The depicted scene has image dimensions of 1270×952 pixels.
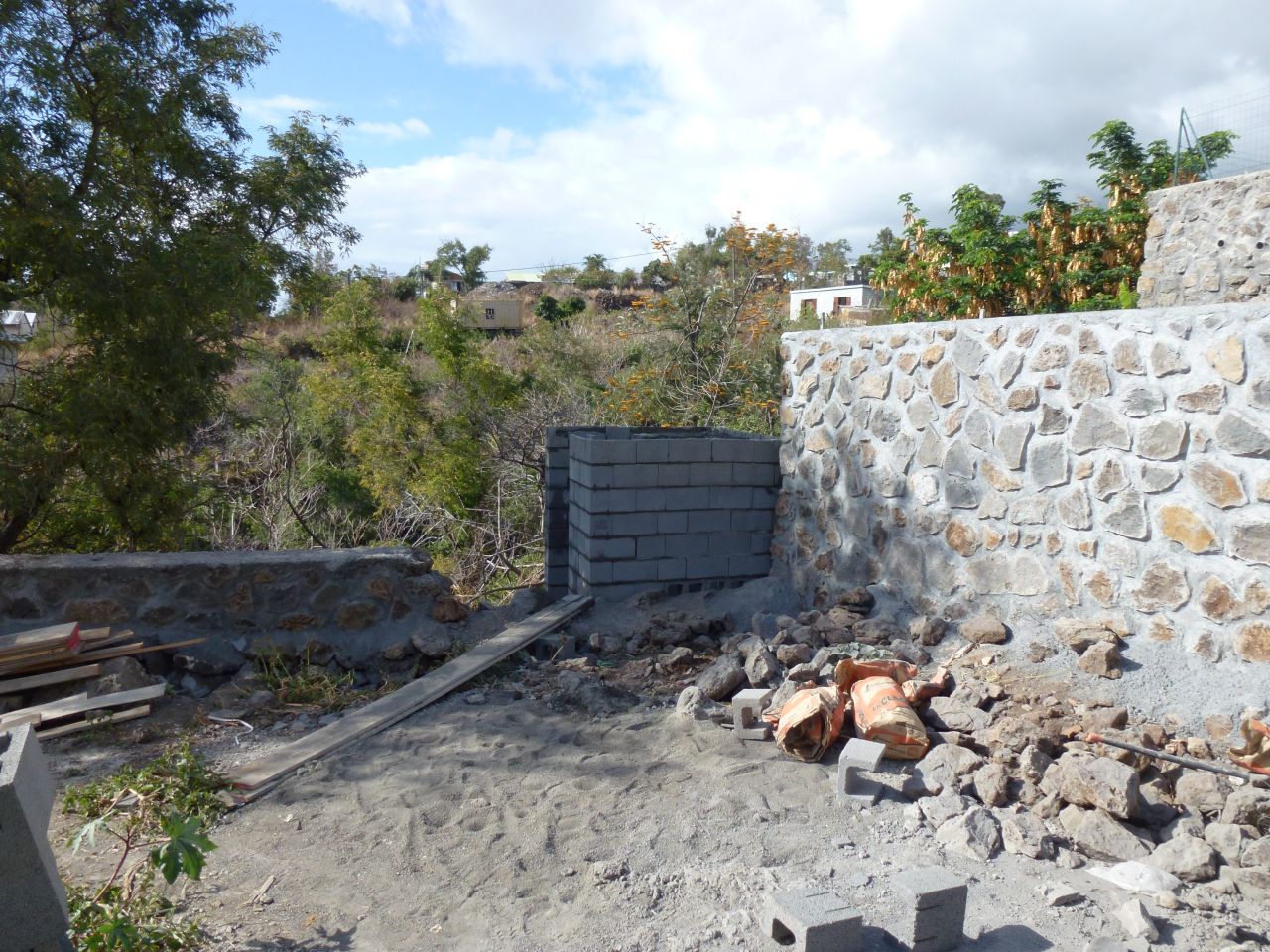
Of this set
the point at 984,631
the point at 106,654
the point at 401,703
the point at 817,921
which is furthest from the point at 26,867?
the point at 984,631

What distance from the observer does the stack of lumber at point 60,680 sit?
4641mm

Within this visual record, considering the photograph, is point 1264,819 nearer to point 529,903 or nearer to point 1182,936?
point 1182,936

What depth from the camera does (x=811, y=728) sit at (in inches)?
170

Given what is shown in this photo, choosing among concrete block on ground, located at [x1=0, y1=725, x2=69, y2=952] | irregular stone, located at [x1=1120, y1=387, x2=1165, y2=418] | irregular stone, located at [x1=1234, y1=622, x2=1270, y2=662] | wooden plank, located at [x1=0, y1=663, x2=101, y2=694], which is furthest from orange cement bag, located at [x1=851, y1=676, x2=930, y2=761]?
wooden plank, located at [x1=0, y1=663, x2=101, y2=694]

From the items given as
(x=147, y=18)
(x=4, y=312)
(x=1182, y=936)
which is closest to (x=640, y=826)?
(x=1182, y=936)

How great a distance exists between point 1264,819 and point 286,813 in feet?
12.0

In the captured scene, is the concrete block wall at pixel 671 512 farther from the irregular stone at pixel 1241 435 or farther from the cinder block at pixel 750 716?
the irregular stone at pixel 1241 435

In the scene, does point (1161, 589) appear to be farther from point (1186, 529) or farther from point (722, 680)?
point (722, 680)

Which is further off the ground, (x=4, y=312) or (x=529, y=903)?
(x=4, y=312)

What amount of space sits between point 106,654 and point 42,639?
0.33 m

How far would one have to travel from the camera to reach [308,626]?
19.2 ft

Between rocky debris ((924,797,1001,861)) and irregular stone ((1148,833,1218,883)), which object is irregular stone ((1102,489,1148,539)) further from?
rocky debris ((924,797,1001,861))

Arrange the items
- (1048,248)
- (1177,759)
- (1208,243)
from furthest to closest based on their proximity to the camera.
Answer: (1048,248) → (1208,243) → (1177,759)

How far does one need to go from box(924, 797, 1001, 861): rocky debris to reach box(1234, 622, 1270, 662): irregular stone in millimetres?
1337
